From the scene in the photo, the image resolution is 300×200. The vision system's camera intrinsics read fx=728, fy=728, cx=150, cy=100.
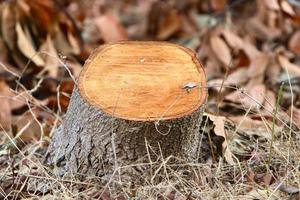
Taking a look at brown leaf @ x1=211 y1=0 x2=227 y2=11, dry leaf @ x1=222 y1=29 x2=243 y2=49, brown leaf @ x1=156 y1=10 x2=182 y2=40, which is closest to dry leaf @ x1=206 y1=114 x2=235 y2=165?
dry leaf @ x1=222 y1=29 x2=243 y2=49

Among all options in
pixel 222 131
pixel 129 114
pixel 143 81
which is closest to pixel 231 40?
pixel 222 131

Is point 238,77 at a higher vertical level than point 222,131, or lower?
lower

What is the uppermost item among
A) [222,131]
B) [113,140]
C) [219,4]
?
[113,140]

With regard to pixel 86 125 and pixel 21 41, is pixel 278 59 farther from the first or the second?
pixel 86 125

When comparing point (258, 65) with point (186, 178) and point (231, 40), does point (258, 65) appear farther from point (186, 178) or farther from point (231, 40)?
point (186, 178)

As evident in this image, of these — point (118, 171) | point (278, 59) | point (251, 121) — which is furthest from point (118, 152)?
point (278, 59)

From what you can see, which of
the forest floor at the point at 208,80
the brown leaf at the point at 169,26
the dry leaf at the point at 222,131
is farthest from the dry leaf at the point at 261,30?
the dry leaf at the point at 222,131

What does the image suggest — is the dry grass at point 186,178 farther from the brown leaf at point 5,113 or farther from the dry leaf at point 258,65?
the dry leaf at point 258,65
